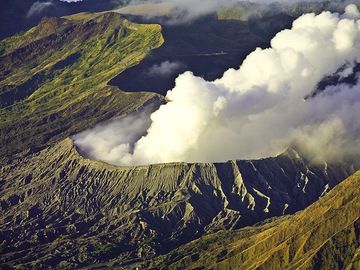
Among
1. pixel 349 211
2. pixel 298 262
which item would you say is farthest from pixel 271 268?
pixel 349 211

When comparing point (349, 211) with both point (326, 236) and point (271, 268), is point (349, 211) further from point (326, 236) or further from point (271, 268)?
point (271, 268)

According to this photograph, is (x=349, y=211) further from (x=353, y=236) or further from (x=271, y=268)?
(x=271, y=268)

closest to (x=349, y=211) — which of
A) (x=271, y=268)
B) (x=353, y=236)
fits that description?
(x=353, y=236)

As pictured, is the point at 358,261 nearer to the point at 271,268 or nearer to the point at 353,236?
the point at 353,236

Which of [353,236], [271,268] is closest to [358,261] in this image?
[353,236]

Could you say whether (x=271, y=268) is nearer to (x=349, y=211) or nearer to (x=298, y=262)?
(x=298, y=262)
